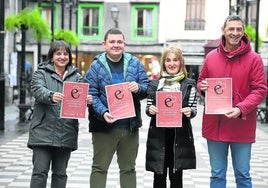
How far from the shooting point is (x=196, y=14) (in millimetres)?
38250

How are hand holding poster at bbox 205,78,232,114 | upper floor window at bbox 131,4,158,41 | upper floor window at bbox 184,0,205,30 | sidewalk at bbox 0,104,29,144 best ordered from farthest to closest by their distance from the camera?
upper floor window at bbox 131,4,158,41 < upper floor window at bbox 184,0,205,30 < sidewalk at bbox 0,104,29,144 < hand holding poster at bbox 205,78,232,114

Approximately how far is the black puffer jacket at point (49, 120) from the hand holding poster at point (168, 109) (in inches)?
34.9

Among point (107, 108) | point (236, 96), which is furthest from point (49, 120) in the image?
point (236, 96)

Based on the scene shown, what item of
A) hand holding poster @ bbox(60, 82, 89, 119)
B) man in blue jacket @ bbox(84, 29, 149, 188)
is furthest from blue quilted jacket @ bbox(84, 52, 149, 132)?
hand holding poster @ bbox(60, 82, 89, 119)

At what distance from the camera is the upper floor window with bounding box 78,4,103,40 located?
4119 centimetres

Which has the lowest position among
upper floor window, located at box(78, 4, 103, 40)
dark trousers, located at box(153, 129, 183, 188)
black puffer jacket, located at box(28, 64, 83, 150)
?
dark trousers, located at box(153, 129, 183, 188)

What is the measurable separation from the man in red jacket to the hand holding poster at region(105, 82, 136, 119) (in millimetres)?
733

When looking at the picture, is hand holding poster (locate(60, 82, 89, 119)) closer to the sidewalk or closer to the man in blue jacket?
the man in blue jacket

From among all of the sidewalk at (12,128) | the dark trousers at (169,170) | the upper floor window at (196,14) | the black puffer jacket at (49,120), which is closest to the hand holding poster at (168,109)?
the dark trousers at (169,170)

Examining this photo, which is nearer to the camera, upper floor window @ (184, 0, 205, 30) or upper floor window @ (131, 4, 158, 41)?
upper floor window @ (184, 0, 205, 30)

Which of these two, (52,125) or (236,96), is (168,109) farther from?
(52,125)

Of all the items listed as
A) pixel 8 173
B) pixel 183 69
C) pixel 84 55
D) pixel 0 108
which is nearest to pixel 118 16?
pixel 84 55

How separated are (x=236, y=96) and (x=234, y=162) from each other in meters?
0.67

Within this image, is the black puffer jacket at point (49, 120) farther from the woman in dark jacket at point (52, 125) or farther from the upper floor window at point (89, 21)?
the upper floor window at point (89, 21)
